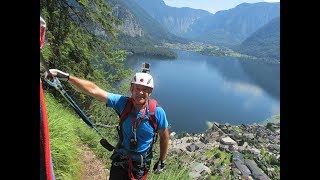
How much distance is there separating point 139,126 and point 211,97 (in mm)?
85222

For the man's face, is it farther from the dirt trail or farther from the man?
the dirt trail

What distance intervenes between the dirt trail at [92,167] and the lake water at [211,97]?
154 ft

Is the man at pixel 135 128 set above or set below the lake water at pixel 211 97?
above

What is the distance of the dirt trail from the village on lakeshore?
4153 centimetres

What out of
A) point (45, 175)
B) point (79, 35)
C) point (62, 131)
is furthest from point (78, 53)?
point (45, 175)

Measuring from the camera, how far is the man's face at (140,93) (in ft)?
8.86

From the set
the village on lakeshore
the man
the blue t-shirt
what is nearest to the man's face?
the man

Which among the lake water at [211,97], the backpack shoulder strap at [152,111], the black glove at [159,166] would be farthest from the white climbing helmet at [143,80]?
the lake water at [211,97]

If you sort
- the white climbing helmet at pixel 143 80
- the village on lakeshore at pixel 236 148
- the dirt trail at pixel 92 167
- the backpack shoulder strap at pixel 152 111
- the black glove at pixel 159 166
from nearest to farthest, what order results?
the white climbing helmet at pixel 143 80 < the backpack shoulder strap at pixel 152 111 < the black glove at pixel 159 166 < the dirt trail at pixel 92 167 < the village on lakeshore at pixel 236 148

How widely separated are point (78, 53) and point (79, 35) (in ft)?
1.87

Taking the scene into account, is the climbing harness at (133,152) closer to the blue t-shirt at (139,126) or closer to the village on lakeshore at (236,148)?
the blue t-shirt at (139,126)

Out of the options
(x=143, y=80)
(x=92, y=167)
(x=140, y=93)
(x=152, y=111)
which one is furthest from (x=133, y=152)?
(x=92, y=167)

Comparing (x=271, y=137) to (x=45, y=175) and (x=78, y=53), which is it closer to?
(x=78, y=53)
